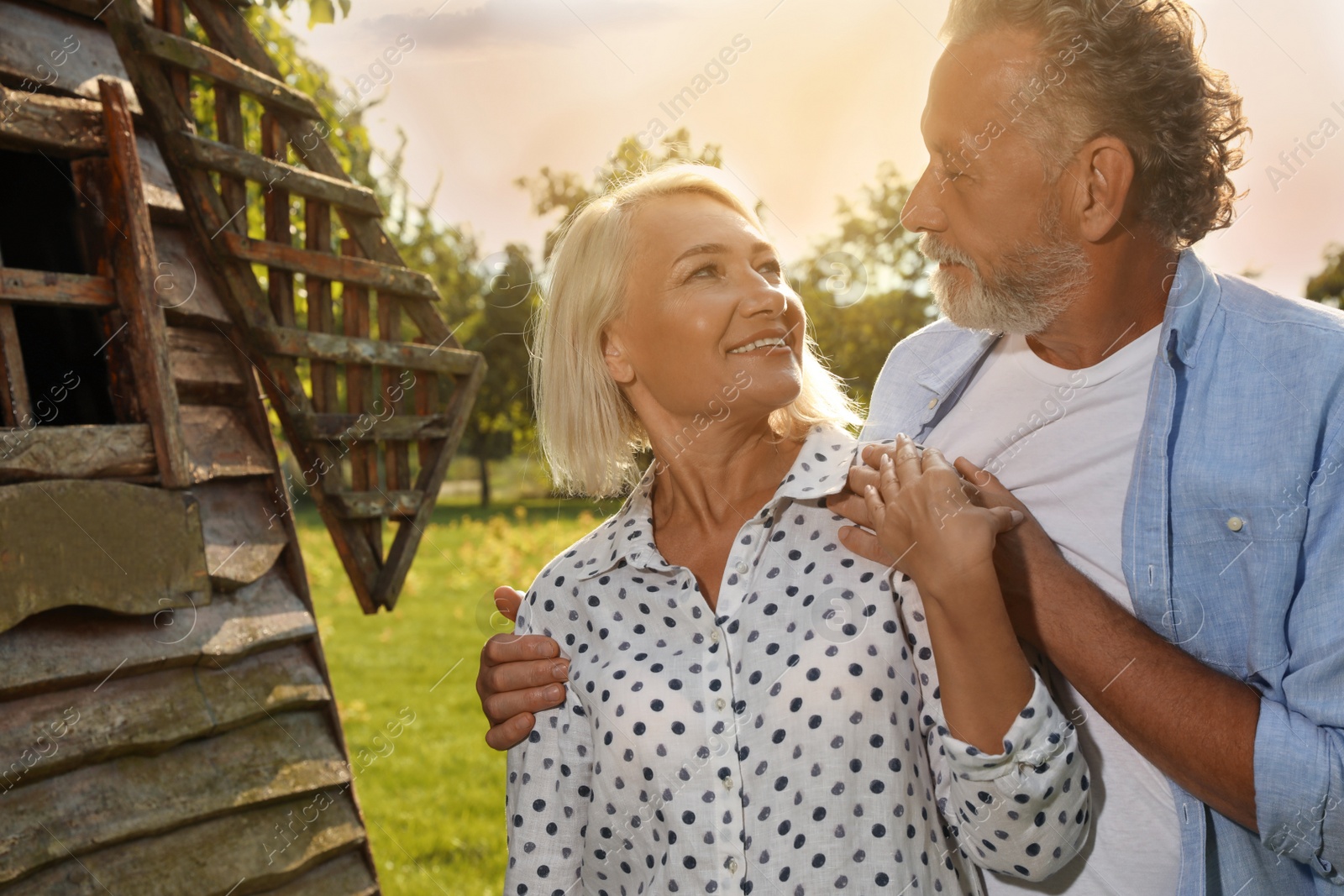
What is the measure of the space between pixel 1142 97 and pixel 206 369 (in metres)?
2.96

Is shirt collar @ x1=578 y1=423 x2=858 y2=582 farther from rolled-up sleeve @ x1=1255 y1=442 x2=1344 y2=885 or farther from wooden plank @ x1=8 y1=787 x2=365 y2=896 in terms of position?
wooden plank @ x1=8 y1=787 x2=365 y2=896

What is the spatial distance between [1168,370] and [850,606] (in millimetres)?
832

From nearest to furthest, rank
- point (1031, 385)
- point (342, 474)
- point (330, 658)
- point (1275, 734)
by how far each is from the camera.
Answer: point (1275, 734) < point (1031, 385) < point (342, 474) < point (330, 658)

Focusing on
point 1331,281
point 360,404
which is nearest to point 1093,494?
point 360,404

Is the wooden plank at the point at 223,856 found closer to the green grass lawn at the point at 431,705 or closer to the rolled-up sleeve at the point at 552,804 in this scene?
the green grass lawn at the point at 431,705

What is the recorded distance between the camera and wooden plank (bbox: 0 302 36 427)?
9.17 feet

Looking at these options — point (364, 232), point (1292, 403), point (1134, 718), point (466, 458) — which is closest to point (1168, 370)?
point (1292, 403)

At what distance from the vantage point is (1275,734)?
1.79 m

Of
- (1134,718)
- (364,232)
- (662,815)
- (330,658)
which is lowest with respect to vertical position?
(330,658)

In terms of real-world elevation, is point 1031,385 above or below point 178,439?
above

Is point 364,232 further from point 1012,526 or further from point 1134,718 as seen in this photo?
point 1134,718

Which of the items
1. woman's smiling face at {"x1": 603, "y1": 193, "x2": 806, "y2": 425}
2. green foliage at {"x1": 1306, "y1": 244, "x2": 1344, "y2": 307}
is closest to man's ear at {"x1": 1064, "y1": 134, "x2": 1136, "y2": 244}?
woman's smiling face at {"x1": 603, "y1": 193, "x2": 806, "y2": 425}

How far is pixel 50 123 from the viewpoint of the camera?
292 cm

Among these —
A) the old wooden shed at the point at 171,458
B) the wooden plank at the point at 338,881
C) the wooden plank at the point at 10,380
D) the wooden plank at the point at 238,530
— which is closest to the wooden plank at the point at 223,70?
the old wooden shed at the point at 171,458
